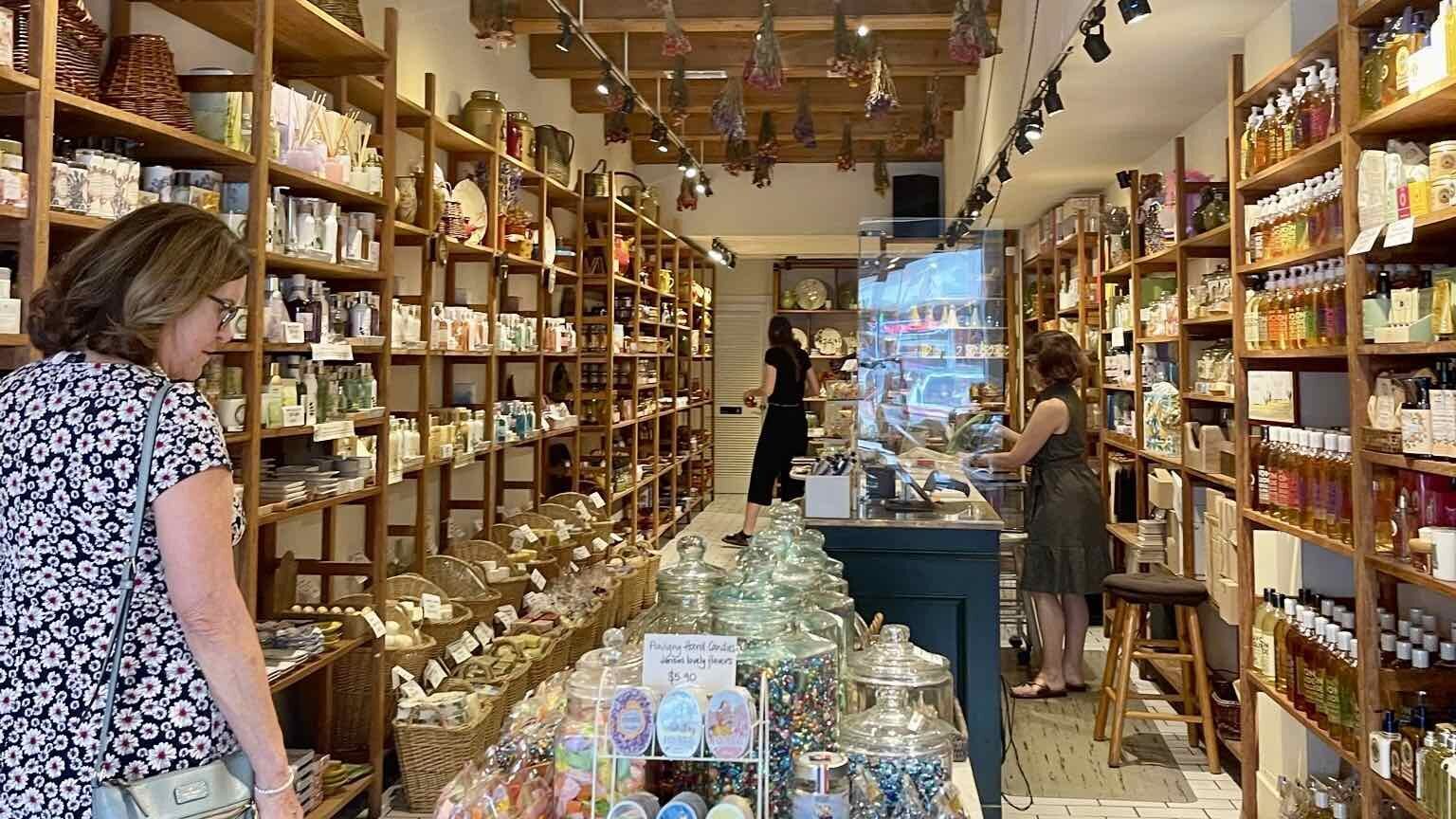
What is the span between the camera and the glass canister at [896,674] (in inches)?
62.7

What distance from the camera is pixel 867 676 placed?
1.61 metres

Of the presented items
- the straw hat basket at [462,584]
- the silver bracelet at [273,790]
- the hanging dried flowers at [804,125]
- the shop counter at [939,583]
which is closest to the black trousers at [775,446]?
the hanging dried flowers at [804,125]

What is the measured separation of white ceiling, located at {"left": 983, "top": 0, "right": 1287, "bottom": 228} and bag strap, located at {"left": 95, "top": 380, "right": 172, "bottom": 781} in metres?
3.11

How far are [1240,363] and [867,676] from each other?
7.40ft

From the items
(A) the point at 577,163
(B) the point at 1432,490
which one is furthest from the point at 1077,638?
(A) the point at 577,163

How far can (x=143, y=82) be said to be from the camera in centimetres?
248

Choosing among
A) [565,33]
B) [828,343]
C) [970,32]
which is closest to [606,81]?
[565,33]

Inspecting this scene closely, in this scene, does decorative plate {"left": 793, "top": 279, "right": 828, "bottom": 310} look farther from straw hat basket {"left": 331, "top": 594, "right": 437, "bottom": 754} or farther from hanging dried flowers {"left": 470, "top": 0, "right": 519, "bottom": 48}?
straw hat basket {"left": 331, "top": 594, "right": 437, "bottom": 754}

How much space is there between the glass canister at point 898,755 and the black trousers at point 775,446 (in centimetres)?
588

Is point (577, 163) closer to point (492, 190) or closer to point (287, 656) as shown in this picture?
point (492, 190)

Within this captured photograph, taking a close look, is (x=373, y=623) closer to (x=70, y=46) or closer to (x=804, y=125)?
(x=70, y=46)

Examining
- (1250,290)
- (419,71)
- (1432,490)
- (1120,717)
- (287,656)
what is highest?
(419,71)

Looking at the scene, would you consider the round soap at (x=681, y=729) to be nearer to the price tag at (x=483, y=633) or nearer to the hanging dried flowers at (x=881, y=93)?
the price tag at (x=483, y=633)

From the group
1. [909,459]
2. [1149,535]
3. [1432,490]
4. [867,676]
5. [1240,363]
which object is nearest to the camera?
[867,676]
